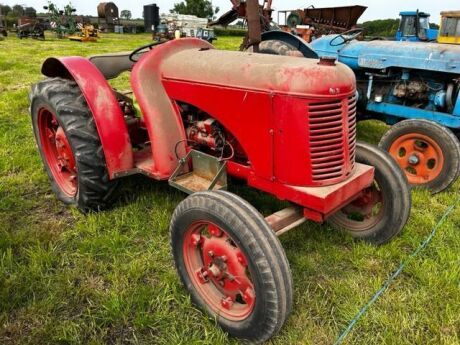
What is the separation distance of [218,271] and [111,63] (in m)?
2.32

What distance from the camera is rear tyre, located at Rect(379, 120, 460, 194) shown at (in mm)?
3688

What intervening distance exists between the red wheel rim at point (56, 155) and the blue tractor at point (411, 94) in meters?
2.28

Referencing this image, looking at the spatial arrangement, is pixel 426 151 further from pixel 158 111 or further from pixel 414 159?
pixel 158 111

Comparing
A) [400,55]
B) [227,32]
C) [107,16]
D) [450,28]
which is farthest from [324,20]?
[227,32]

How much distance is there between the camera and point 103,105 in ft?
8.86

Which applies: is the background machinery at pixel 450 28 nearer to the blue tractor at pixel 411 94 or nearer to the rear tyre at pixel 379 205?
the blue tractor at pixel 411 94

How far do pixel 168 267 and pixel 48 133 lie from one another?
5.75ft

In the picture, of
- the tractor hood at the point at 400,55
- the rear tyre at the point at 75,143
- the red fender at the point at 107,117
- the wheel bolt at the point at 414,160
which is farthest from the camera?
the tractor hood at the point at 400,55

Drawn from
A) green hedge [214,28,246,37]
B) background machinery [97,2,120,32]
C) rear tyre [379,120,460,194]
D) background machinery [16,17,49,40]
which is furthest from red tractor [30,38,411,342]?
green hedge [214,28,246,37]

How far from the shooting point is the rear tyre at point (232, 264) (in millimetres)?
1813

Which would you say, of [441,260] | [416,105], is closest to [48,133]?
[441,260]

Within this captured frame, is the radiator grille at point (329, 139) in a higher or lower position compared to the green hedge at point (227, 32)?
lower

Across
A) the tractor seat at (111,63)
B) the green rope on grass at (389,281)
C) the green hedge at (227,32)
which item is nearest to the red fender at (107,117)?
the tractor seat at (111,63)

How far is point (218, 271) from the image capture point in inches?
82.3
